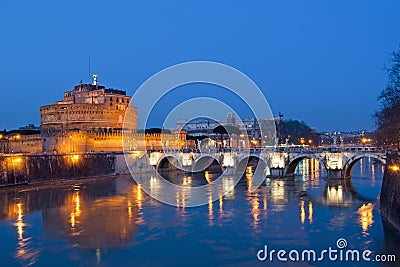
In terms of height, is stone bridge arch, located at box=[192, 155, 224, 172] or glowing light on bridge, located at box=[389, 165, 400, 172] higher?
glowing light on bridge, located at box=[389, 165, 400, 172]

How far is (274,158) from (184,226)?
25.7m

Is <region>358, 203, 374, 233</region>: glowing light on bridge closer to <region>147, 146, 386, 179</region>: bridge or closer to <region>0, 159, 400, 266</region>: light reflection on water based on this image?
<region>0, 159, 400, 266</region>: light reflection on water

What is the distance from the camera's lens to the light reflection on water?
17.4m

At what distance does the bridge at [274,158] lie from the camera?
4053 cm

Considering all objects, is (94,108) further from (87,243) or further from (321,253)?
(321,253)

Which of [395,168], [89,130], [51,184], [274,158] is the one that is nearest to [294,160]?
[274,158]

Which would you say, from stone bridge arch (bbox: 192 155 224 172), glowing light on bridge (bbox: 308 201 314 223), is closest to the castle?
stone bridge arch (bbox: 192 155 224 172)

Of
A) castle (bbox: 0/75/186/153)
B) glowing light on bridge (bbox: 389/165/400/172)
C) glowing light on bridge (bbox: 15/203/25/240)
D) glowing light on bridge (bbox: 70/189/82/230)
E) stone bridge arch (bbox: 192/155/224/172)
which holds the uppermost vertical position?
castle (bbox: 0/75/186/153)

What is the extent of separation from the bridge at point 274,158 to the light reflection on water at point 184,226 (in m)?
5.41

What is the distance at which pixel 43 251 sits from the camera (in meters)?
18.0

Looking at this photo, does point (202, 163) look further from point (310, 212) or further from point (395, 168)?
point (395, 168)

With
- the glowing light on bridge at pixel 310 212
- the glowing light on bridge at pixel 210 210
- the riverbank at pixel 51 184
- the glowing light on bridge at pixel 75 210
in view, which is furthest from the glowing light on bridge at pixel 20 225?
the glowing light on bridge at pixel 310 212

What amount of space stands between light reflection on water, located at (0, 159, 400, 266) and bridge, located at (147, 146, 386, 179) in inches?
213

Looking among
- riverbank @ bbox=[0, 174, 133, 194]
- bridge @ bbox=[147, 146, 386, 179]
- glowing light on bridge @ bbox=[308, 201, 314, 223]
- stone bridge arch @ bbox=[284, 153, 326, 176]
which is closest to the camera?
glowing light on bridge @ bbox=[308, 201, 314, 223]
